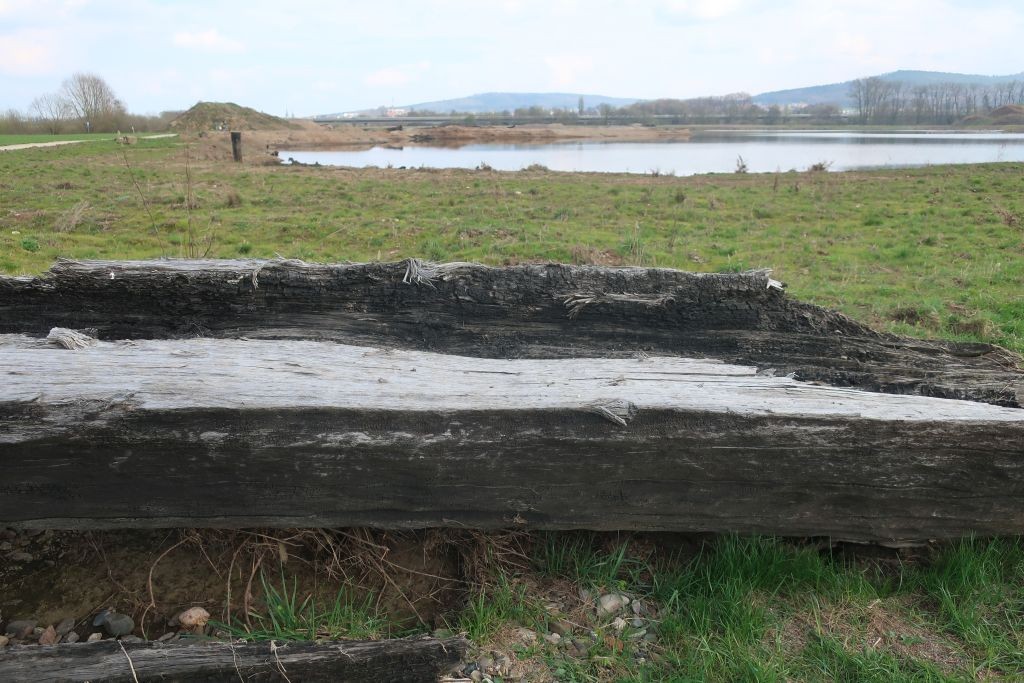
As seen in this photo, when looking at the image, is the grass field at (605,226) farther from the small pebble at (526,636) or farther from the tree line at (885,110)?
the tree line at (885,110)

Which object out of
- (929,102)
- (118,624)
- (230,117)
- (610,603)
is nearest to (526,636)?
(610,603)

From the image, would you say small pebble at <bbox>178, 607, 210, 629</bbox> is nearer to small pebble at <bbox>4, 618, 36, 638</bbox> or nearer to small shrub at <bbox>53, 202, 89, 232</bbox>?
small pebble at <bbox>4, 618, 36, 638</bbox>

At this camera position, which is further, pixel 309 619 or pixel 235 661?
pixel 309 619

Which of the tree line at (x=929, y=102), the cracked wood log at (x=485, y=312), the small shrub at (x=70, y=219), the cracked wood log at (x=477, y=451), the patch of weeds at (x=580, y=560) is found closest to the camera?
the cracked wood log at (x=477, y=451)

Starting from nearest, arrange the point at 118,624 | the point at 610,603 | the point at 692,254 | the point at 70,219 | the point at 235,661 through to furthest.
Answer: the point at 235,661, the point at 118,624, the point at 610,603, the point at 692,254, the point at 70,219

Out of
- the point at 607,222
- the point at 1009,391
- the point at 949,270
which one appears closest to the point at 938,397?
the point at 1009,391

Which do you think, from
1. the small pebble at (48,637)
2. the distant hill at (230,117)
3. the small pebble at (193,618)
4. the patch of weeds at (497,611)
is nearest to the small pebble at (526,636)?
the patch of weeds at (497,611)

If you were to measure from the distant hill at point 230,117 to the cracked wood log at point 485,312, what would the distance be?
5122 centimetres

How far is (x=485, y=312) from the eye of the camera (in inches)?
117

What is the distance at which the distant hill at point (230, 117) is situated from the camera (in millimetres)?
52406

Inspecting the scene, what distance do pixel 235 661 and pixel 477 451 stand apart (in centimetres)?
88

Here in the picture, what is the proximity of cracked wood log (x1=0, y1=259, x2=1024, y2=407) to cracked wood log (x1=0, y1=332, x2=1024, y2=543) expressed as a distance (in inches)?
16.3

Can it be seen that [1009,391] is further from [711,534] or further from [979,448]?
[711,534]

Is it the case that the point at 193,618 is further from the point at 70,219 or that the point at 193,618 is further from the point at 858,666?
the point at 70,219
